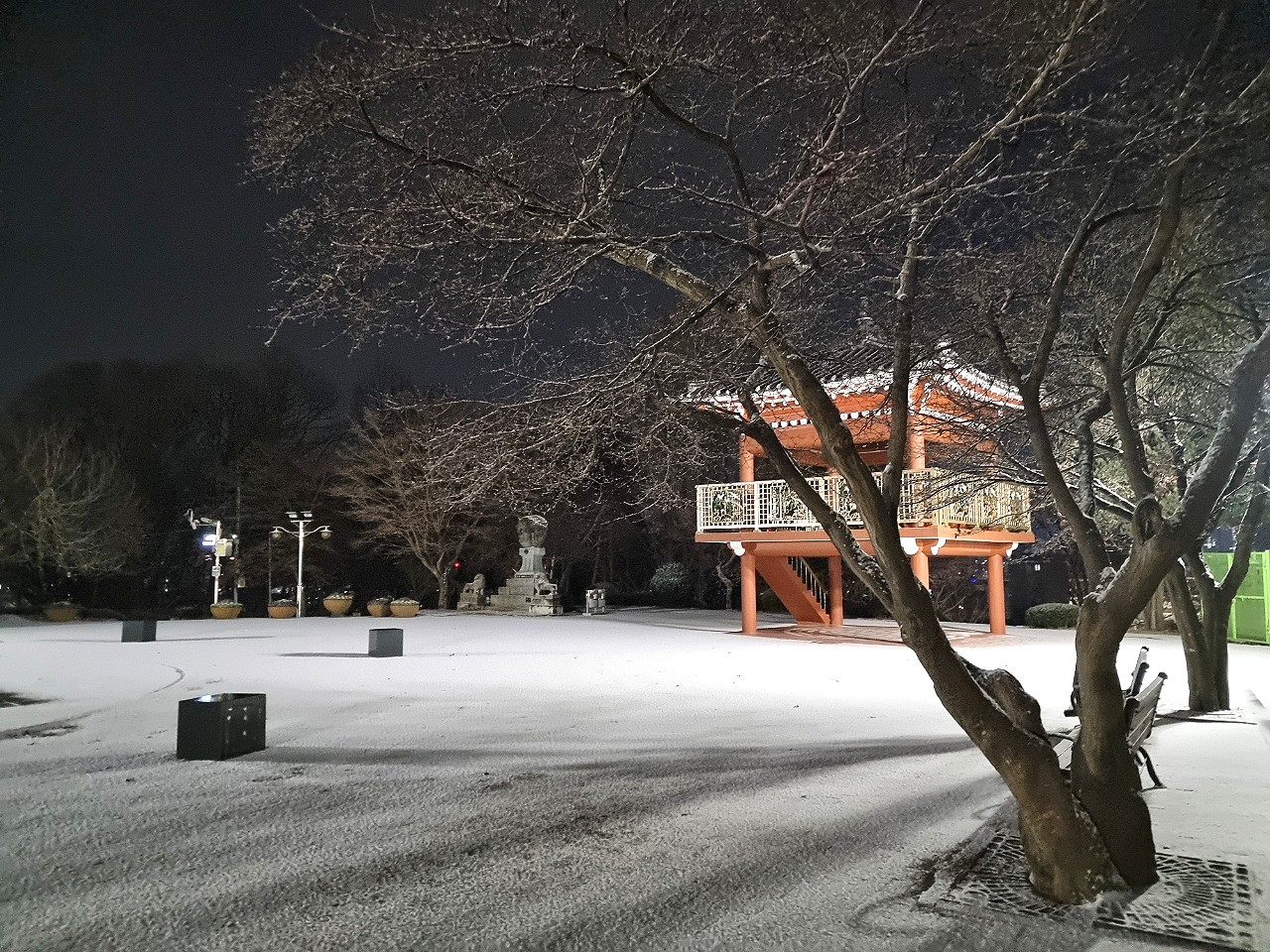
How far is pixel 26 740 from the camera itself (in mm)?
8039

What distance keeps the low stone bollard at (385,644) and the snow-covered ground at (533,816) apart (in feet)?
13.2

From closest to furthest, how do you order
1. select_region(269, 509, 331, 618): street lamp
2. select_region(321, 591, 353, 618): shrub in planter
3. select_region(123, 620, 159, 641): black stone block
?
select_region(123, 620, 159, 641): black stone block, select_region(269, 509, 331, 618): street lamp, select_region(321, 591, 353, 618): shrub in planter

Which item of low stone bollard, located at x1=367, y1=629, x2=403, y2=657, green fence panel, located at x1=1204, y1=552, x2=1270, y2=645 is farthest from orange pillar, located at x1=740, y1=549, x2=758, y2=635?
green fence panel, located at x1=1204, y1=552, x2=1270, y2=645

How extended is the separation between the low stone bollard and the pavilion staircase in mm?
9493

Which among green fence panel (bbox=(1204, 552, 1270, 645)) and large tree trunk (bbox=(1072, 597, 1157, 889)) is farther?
green fence panel (bbox=(1204, 552, 1270, 645))

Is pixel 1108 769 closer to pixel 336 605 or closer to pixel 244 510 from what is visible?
pixel 336 605

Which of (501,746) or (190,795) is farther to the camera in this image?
(501,746)

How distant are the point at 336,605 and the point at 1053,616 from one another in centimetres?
2276

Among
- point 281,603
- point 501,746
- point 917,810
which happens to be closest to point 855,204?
point 917,810

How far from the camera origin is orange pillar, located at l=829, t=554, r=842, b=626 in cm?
2347

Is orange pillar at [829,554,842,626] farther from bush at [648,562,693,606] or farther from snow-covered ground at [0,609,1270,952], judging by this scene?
bush at [648,562,693,606]

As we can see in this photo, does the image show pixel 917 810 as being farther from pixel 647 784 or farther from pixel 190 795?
pixel 190 795

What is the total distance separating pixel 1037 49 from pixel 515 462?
12.3 ft

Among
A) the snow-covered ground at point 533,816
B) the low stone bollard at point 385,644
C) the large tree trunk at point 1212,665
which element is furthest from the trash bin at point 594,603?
the large tree trunk at point 1212,665
